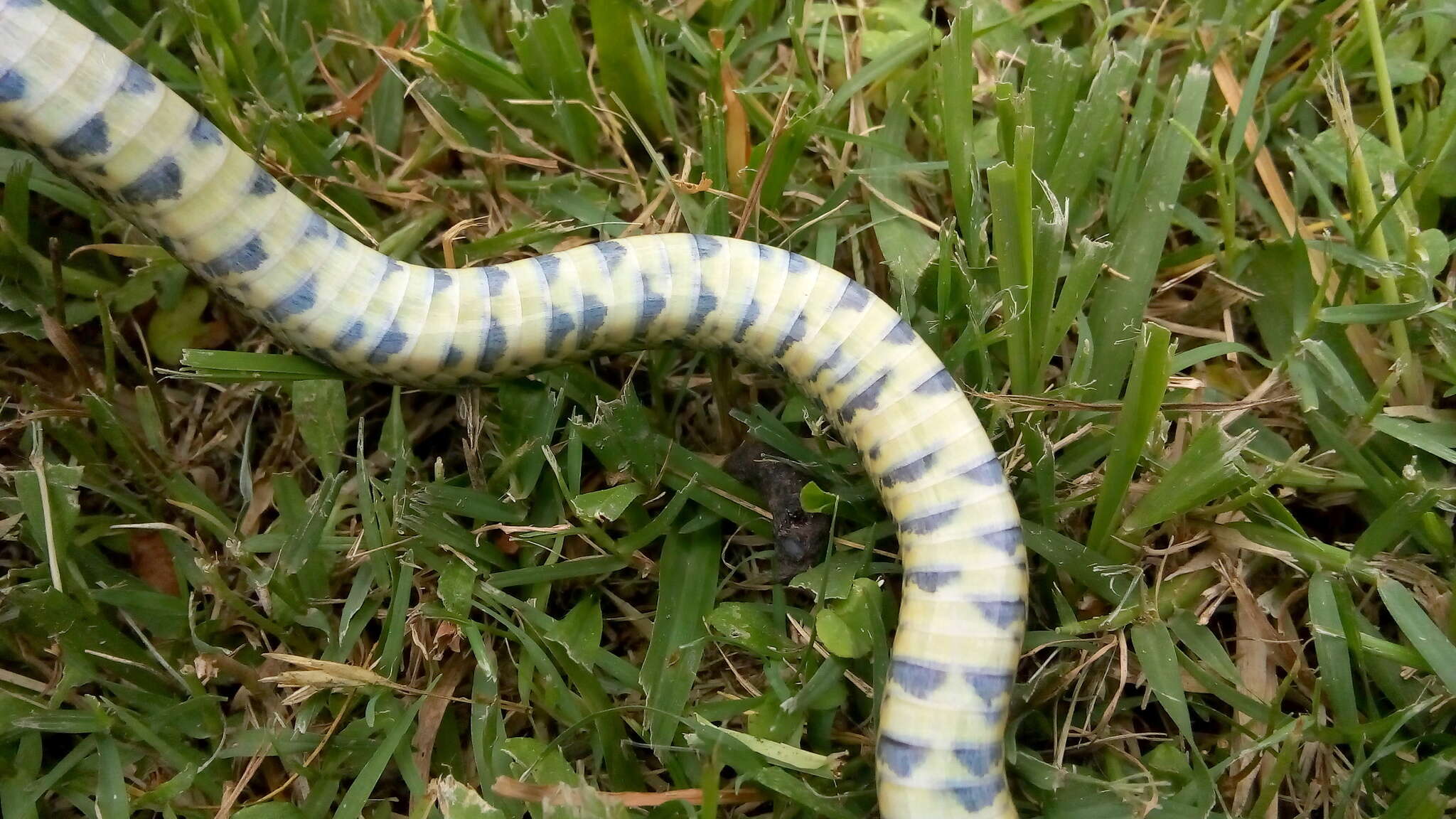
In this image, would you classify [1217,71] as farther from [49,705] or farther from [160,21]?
[49,705]

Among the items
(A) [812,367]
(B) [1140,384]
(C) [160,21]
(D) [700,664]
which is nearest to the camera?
(B) [1140,384]

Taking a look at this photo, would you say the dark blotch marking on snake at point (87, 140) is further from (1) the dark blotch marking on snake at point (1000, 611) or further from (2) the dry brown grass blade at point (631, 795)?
(1) the dark blotch marking on snake at point (1000, 611)

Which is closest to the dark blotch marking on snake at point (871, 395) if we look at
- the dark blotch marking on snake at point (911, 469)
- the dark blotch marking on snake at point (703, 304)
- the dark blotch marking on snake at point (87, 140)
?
the dark blotch marking on snake at point (911, 469)

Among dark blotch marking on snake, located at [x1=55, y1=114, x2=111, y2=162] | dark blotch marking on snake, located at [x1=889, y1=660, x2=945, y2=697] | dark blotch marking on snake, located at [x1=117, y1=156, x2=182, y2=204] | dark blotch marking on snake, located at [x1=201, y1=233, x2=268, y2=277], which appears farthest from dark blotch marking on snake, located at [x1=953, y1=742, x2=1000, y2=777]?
dark blotch marking on snake, located at [x1=55, y1=114, x2=111, y2=162]

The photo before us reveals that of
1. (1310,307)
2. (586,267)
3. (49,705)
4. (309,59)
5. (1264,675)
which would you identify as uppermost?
(309,59)

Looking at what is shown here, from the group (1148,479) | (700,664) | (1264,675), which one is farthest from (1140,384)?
(700,664)

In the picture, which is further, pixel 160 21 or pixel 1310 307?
pixel 160 21

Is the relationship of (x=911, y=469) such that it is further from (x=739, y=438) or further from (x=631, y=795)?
(x=631, y=795)
